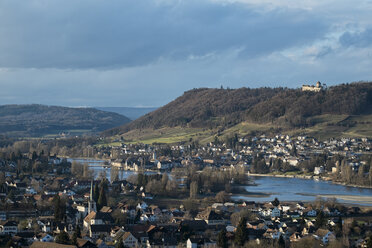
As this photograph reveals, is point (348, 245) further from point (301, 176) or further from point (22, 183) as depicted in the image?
point (301, 176)

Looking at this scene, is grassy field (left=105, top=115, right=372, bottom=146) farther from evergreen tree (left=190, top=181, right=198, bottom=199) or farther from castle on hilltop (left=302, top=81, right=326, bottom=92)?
evergreen tree (left=190, top=181, right=198, bottom=199)

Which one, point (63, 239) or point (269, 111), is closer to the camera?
point (63, 239)

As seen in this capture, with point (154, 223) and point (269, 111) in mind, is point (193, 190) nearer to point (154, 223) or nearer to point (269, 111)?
point (154, 223)

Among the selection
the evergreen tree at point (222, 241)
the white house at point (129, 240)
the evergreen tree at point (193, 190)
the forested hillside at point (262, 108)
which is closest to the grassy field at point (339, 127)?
the forested hillside at point (262, 108)

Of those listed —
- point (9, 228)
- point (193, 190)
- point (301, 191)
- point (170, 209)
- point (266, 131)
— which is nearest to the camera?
point (9, 228)

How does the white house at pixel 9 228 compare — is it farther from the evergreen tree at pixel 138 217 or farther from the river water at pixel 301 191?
the river water at pixel 301 191

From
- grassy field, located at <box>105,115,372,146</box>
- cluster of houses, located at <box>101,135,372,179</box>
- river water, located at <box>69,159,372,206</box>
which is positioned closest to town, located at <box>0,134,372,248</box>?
cluster of houses, located at <box>101,135,372,179</box>

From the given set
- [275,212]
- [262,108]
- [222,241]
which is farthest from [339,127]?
[222,241]

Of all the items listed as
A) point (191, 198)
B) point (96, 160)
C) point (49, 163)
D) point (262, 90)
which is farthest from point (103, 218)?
point (262, 90)
